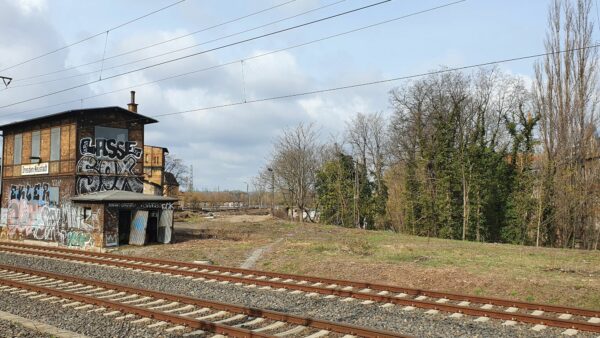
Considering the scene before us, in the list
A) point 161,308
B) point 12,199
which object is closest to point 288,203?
point 12,199

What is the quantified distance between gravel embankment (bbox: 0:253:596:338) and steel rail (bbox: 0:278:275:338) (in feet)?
2.08

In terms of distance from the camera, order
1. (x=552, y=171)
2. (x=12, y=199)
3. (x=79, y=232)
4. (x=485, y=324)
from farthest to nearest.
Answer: (x=552, y=171) → (x=12, y=199) → (x=79, y=232) → (x=485, y=324)

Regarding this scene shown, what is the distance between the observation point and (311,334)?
944cm

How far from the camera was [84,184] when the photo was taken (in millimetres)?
27562

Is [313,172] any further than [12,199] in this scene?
Yes

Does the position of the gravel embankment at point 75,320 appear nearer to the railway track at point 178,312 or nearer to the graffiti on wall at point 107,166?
the railway track at point 178,312

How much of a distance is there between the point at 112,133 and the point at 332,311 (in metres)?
21.6

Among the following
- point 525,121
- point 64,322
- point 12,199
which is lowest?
point 64,322

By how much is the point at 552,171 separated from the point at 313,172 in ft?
93.1

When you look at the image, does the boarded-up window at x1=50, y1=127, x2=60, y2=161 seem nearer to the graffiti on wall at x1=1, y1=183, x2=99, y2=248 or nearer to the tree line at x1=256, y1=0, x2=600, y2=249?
the graffiti on wall at x1=1, y1=183, x2=99, y2=248

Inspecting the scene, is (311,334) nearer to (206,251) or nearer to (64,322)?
(64,322)

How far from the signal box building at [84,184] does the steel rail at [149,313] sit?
11249mm

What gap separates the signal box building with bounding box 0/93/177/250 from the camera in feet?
84.7

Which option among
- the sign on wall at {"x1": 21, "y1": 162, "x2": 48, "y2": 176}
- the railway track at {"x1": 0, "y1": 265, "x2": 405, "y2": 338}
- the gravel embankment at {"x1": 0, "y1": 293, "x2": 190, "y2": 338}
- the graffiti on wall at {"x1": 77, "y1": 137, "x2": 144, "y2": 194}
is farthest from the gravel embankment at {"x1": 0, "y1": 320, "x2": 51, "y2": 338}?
the sign on wall at {"x1": 21, "y1": 162, "x2": 48, "y2": 176}
